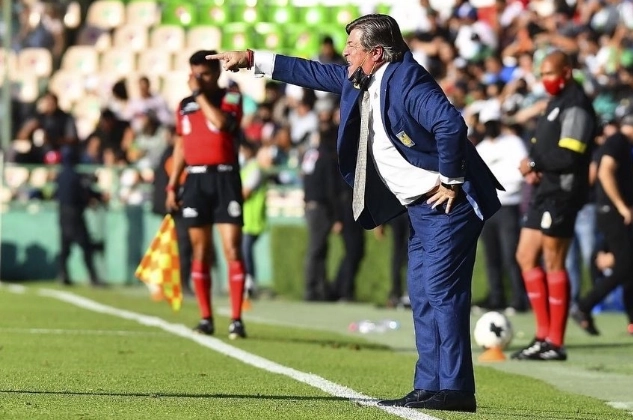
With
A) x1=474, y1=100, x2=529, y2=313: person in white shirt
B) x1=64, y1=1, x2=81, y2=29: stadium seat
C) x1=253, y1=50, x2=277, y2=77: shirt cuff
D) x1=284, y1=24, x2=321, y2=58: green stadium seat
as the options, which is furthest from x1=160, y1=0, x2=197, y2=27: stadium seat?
x1=253, y1=50, x2=277, y2=77: shirt cuff

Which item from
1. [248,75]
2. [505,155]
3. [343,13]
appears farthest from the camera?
[343,13]

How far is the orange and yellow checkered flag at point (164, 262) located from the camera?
1423cm

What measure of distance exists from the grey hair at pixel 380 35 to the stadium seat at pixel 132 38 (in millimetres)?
22665

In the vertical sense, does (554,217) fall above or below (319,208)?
below

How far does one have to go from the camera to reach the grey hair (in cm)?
786

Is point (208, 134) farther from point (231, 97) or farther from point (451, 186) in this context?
point (451, 186)

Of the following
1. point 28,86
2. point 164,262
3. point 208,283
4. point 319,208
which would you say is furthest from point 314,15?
point 208,283

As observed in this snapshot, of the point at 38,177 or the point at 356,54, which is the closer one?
the point at 356,54

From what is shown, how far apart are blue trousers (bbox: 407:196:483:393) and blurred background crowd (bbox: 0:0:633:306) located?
9.55 m

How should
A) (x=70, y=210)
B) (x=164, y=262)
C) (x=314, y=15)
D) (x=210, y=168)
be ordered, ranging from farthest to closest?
(x=314, y=15) < (x=70, y=210) < (x=164, y=262) < (x=210, y=168)

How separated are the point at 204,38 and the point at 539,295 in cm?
1918

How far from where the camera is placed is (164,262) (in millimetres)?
14336

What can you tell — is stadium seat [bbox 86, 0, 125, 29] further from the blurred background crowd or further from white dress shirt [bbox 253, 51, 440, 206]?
white dress shirt [bbox 253, 51, 440, 206]

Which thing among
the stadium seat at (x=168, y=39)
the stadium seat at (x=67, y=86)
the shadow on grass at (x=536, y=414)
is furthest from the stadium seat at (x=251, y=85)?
the shadow on grass at (x=536, y=414)
